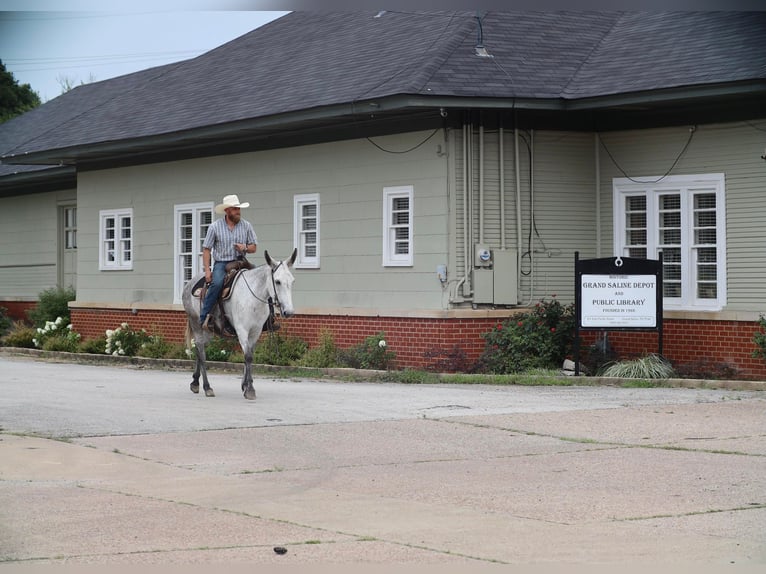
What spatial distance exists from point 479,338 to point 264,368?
3.94 m

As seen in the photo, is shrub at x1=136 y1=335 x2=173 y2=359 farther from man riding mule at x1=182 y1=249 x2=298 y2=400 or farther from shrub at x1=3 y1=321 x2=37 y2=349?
man riding mule at x1=182 y1=249 x2=298 y2=400

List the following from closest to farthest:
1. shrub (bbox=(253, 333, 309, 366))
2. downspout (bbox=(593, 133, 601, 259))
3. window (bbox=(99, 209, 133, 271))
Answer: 1. downspout (bbox=(593, 133, 601, 259))
2. shrub (bbox=(253, 333, 309, 366))
3. window (bbox=(99, 209, 133, 271))

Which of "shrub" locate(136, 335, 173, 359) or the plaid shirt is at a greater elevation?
the plaid shirt

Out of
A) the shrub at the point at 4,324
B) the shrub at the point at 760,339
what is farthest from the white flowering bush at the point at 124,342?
the shrub at the point at 760,339

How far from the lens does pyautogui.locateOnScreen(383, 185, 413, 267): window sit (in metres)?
19.9

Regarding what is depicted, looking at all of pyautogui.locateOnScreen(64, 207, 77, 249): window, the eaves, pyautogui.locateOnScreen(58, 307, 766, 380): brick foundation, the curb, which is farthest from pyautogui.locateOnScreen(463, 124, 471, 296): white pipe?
pyautogui.locateOnScreen(64, 207, 77, 249): window

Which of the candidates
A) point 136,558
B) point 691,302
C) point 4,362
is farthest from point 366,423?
point 4,362

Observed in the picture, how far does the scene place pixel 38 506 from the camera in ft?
24.3

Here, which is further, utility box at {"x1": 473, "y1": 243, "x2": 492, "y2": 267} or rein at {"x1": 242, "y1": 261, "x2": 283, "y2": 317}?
utility box at {"x1": 473, "y1": 243, "x2": 492, "y2": 267}

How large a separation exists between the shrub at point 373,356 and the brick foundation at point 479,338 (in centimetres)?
18

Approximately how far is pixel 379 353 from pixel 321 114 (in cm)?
430

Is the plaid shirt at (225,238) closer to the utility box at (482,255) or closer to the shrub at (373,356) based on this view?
the shrub at (373,356)

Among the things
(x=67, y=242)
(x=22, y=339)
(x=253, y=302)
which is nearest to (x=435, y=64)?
(x=253, y=302)

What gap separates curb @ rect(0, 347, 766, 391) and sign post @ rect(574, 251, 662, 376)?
43.6 inches
